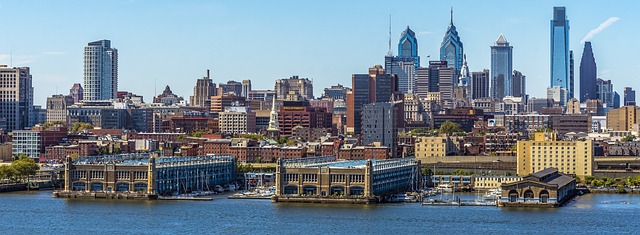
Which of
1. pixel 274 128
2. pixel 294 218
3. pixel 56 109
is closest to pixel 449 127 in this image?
pixel 274 128

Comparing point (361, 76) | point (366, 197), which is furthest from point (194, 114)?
point (366, 197)

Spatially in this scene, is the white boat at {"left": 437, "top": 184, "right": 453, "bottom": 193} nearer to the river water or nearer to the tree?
the river water

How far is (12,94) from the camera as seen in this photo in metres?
152

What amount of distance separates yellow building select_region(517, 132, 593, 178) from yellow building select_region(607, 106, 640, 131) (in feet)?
293

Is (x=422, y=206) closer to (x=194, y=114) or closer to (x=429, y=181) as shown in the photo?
(x=429, y=181)

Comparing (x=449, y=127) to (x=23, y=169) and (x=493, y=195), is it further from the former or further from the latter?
(x=493, y=195)

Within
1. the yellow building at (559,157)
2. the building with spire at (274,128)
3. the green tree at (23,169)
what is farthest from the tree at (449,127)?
the green tree at (23,169)

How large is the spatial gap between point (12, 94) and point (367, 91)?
4171 centimetres

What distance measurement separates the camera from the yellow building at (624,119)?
6885 inches

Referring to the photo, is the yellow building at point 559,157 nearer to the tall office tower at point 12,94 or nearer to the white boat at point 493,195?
the white boat at point 493,195

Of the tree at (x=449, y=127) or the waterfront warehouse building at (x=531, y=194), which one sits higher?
the tree at (x=449, y=127)

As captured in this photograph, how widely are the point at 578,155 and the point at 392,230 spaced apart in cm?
3020

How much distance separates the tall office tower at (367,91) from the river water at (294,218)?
304 ft

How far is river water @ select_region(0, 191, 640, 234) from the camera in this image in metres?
58.2
